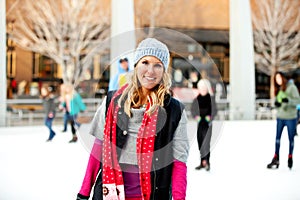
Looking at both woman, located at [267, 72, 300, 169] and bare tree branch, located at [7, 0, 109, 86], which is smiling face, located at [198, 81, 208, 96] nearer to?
woman, located at [267, 72, 300, 169]

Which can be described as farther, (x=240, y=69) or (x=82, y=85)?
(x=240, y=69)

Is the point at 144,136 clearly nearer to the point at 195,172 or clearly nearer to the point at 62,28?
the point at 195,172

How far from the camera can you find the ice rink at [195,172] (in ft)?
9.49

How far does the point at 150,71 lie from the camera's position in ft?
4.27

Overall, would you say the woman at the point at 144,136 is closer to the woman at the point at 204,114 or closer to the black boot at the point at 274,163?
the woman at the point at 204,114

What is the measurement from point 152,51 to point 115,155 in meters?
0.34

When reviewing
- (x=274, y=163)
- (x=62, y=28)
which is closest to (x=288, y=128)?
(x=274, y=163)

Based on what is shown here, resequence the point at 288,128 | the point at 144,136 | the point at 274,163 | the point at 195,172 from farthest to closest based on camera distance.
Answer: the point at 288,128, the point at 274,163, the point at 195,172, the point at 144,136

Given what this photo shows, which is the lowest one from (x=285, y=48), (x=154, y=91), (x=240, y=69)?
(x=154, y=91)

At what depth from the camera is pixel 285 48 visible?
15906 mm

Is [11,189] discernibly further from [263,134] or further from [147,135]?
[263,134]

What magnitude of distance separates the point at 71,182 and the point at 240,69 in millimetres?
8625

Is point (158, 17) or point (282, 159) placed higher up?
point (158, 17)

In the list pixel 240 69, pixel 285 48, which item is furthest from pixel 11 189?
pixel 285 48
